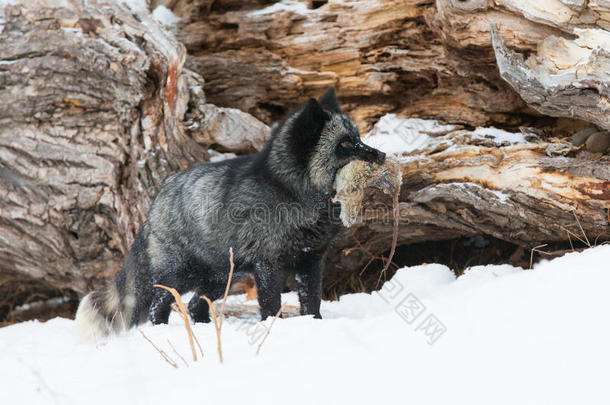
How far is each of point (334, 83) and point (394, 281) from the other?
7.63ft

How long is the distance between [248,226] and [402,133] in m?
2.01

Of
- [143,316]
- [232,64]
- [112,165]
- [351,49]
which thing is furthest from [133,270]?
[351,49]

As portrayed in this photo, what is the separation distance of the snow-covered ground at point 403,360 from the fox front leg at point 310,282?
1178mm

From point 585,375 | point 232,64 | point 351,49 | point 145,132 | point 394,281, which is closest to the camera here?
point 585,375

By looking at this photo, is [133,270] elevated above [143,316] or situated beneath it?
elevated above

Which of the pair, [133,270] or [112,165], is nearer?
[133,270]

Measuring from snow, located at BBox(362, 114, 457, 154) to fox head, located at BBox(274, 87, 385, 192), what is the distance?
0.96 metres

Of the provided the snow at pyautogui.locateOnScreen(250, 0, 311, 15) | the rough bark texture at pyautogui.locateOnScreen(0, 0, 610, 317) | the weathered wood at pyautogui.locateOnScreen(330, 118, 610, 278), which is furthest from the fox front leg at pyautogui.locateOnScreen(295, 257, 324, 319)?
the snow at pyautogui.locateOnScreen(250, 0, 311, 15)

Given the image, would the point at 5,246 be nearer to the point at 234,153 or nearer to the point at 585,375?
the point at 234,153

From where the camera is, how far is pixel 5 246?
17.6ft

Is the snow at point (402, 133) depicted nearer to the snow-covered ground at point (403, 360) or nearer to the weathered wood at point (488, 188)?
the weathered wood at point (488, 188)

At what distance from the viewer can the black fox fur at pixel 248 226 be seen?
4.12 meters

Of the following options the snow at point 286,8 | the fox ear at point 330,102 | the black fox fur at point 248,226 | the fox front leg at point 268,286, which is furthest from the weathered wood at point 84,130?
the fox front leg at point 268,286

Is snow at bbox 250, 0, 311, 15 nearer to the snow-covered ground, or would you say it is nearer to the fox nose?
the fox nose
